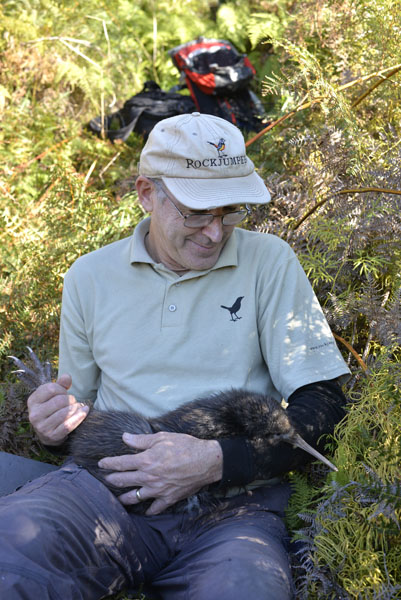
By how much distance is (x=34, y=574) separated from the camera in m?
2.01

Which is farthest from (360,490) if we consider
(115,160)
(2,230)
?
(115,160)

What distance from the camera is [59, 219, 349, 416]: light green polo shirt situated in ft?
8.82

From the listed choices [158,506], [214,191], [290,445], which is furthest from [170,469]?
[214,191]

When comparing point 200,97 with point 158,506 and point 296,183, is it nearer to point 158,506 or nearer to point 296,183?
point 296,183

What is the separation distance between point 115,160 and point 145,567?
4.28m

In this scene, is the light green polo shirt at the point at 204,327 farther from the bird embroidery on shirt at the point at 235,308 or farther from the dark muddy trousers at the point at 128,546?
the dark muddy trousers at the point at 128,546

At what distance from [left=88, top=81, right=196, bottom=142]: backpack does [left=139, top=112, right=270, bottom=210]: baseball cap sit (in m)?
3.33

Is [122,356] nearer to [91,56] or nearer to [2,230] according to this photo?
[2,230]

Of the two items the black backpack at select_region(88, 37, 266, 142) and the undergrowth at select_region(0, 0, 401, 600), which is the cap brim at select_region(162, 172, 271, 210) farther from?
the black backpack at select_region(88, 37, 266, 142)

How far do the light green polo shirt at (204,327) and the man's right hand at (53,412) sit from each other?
0.80 ft

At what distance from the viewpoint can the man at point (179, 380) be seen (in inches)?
85.4

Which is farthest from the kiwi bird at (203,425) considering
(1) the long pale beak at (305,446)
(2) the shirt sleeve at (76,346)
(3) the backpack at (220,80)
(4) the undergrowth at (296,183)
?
(3) the backpack at (220,80)

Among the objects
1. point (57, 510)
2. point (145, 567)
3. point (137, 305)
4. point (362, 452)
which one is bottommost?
point (145, 567)

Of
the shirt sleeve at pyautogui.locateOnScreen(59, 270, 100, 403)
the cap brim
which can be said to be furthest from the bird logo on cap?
the shirt sleeve at pyautogui.locateOnScreen(59, 270, 100, 403)
